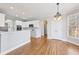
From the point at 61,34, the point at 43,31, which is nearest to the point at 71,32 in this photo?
the point at 61,34

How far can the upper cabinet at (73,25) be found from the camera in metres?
6.43

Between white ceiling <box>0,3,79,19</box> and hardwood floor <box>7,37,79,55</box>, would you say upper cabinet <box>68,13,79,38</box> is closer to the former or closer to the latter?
white ceiling <box>0,3,79,19</box>

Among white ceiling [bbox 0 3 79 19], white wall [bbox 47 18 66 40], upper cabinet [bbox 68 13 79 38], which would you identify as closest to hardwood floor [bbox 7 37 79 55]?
upper cabinet [bbox 68 13 79 38]

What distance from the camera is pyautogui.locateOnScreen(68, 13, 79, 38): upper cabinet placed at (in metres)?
6.43

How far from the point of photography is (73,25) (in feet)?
22.8

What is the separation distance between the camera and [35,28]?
38.8 ft

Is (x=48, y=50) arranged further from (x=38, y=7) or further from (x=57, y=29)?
(x=57, y=29)

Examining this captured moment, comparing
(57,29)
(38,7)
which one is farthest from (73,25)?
(38,7)

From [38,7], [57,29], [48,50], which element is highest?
[38,7]

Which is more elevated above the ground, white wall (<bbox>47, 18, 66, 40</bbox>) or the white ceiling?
the white ceiling

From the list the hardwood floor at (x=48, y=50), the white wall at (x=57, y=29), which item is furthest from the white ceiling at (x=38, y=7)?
the white wall at (x=57, y=29)

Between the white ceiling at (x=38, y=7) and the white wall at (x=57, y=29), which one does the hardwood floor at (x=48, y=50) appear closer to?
the white ceiling at (x=38, y=7)

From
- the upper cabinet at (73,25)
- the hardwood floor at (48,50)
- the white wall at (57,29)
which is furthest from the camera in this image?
the white wall at (57,29)
